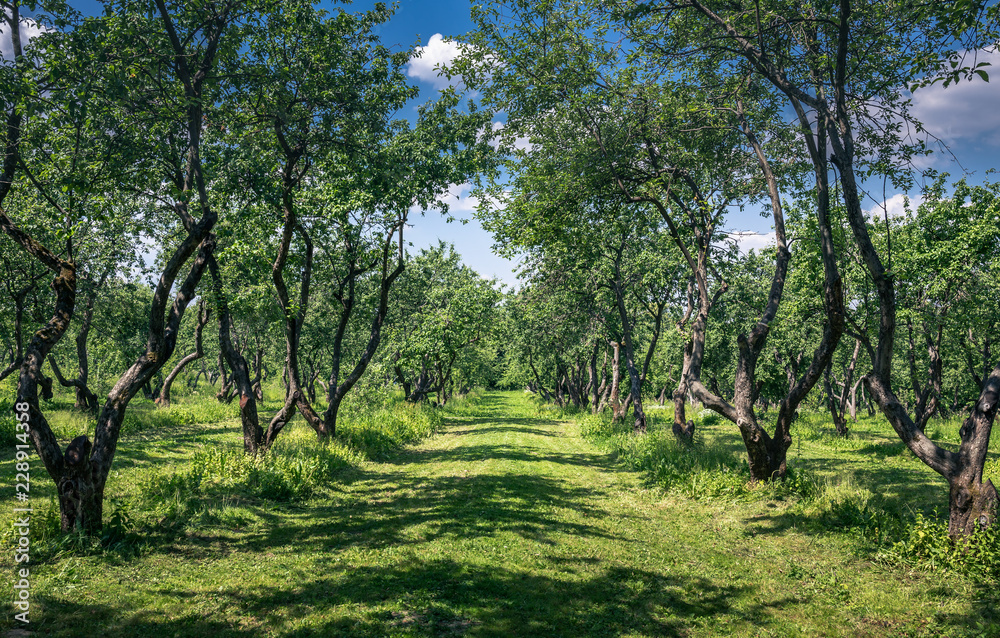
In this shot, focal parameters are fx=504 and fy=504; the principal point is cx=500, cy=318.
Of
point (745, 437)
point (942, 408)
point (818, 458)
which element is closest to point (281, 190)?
point (745, 437)

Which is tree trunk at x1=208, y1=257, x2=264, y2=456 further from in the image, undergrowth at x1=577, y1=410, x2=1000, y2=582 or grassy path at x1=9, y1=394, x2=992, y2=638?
undergrowth at x1=577, y1=410, x2=1000, y2=582

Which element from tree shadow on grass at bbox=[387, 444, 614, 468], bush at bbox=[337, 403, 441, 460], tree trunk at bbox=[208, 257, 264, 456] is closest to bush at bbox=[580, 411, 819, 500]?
tree shadow on grass at bbox=[387, 444, 614, 468]

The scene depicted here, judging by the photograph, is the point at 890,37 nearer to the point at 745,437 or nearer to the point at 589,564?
the point at 745,437

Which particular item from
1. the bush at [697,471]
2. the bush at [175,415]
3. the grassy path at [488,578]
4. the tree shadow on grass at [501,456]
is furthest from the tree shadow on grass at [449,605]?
the bush at [175,415]

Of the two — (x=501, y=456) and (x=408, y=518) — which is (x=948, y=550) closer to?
(x=408, y=518)

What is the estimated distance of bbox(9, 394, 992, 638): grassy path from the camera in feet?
17.8

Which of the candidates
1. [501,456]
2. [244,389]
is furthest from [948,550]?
[244,389]

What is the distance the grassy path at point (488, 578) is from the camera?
5414 mm

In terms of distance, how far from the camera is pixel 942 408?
4541 cm

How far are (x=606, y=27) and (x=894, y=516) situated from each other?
10007mm

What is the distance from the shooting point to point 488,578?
21.7ft

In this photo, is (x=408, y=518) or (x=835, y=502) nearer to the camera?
(x=835, y=502)

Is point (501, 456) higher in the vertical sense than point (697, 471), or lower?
lower

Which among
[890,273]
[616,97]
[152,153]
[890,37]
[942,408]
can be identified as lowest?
[942,408]
